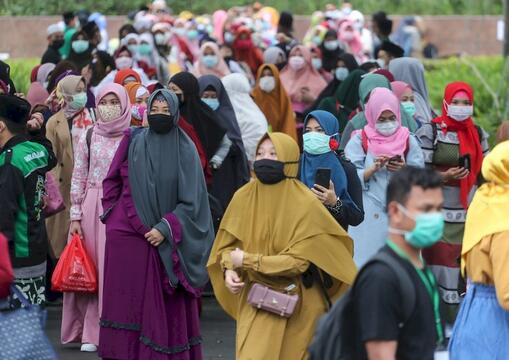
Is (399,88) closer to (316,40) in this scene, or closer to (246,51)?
(246,51)

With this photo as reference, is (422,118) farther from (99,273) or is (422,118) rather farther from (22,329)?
(22,329)

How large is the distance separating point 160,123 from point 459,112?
2.44m

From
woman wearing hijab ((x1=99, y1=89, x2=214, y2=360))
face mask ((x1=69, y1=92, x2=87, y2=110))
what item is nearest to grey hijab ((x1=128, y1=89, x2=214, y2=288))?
woman wearing hijab ((x1=99, y1=89, x2=214, y2=360))

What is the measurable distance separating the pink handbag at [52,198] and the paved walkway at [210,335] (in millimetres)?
940

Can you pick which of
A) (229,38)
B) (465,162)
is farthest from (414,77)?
(229,38)

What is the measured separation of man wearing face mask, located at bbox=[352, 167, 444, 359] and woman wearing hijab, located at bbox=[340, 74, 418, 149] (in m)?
5.44

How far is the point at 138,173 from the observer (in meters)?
9.60

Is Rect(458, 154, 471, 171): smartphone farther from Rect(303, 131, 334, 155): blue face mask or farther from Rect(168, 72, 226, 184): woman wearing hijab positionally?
Rect(168, 72, 226, 184): woman wearing hijab

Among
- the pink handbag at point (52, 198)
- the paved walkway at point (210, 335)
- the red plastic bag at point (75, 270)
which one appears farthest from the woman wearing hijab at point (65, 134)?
the red plastic bag at point (75, 270)

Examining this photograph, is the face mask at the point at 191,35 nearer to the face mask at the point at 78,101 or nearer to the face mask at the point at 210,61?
the face mask at the point at 210,61

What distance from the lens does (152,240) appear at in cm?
955

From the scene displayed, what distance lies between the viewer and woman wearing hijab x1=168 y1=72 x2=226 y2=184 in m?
12.4

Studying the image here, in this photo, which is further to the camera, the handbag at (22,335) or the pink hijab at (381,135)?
the pink hijab at (381,135)

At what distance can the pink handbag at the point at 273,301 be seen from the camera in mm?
8180
